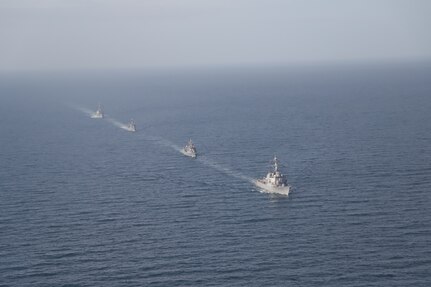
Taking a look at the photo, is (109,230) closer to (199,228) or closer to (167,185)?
(199,228)

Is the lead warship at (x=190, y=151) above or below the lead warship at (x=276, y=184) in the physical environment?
above

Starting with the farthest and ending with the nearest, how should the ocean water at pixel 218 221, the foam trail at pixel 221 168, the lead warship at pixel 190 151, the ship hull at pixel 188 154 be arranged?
the lead warship at pixel 190 151 < the ship hull at pixel 188 154 < the foam trail at pixel 221 168 < the ocean water at pixel 218 221

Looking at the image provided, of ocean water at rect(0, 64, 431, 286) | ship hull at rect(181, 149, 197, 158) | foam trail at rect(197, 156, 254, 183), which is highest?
ship hull at rect(181, 149, 197, 158)

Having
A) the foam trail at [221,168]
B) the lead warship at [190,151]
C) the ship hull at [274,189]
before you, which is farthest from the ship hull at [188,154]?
the ship hull at [274,189]

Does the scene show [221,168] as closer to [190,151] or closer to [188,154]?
[190,151]

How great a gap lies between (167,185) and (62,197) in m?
27.8

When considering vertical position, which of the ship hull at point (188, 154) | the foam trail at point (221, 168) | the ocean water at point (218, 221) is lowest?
the ocean water at point (218, 221)

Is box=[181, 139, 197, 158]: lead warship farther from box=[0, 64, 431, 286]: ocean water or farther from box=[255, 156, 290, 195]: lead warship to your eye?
box=[255, 156, 290, 195]: lead warship

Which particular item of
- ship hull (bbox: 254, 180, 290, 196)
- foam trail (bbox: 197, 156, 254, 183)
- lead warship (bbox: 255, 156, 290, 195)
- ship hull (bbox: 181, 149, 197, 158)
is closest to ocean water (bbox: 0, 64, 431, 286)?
foam trail (bbox: 197, 156, 254, 183)

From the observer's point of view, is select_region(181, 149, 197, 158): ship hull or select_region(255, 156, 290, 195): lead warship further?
select_region(181, 149, 197, 158): ship hull

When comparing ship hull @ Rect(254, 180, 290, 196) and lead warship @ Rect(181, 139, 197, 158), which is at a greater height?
lead warship @ Rect(181, 139, 197, 158)

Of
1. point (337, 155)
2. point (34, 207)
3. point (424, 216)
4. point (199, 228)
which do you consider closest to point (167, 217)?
point (199, 228)

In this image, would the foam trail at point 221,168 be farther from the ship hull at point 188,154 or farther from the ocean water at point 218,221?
the ship hull at point 188,154

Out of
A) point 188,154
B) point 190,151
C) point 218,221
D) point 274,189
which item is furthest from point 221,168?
point 218,221
